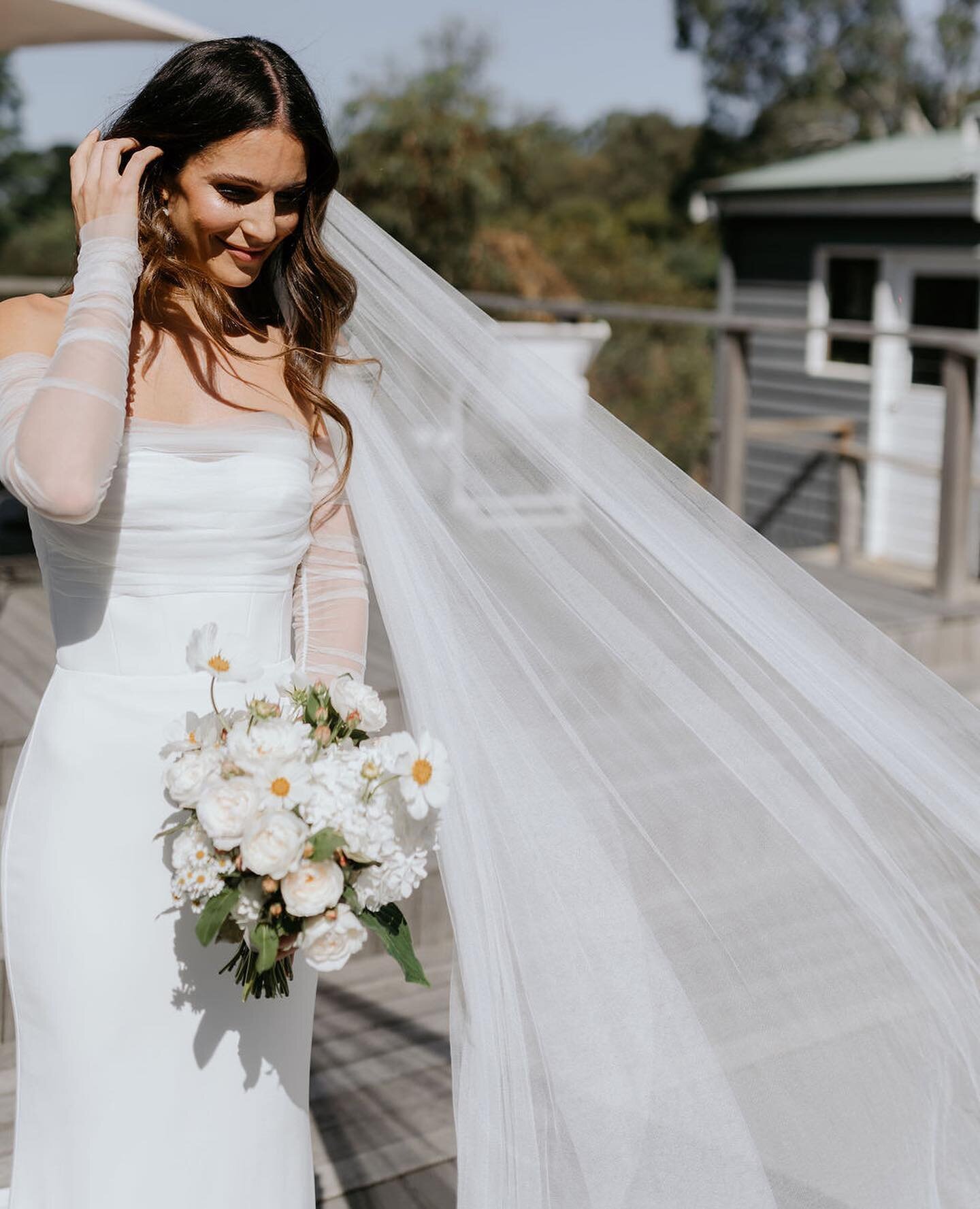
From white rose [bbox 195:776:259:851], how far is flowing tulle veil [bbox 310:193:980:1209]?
1.55 ft

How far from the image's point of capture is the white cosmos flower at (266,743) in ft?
4.82

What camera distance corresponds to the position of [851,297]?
39.5 feet

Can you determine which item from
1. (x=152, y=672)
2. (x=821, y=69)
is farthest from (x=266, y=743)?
(x=821, y=69)

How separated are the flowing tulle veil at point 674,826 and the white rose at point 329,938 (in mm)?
383

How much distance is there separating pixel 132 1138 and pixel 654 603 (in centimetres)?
98

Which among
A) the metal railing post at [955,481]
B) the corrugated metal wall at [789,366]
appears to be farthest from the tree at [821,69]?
the metal railing post at [955,481]

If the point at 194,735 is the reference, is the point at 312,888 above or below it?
below

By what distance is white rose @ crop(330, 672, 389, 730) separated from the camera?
1.59 metres

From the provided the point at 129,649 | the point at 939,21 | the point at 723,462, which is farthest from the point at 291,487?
the point at 939,21

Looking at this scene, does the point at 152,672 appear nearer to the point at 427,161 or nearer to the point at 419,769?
the point at 419,769

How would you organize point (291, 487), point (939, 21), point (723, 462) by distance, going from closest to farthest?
point (291, 487), point (723, 462), point (939, 21)

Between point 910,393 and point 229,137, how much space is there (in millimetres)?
9990

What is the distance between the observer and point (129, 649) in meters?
1.82

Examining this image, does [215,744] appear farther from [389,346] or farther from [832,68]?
[832,68]
